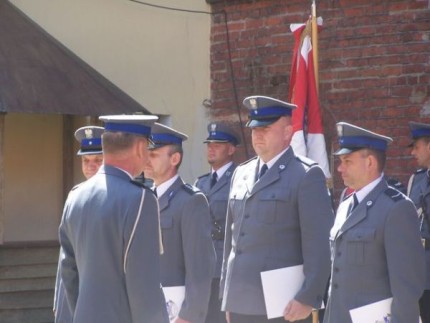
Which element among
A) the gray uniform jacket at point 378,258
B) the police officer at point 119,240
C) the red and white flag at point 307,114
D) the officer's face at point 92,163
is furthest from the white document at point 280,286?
the red and white flag at point 307,114

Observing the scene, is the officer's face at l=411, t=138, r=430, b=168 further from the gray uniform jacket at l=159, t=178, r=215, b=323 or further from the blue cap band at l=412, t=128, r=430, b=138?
A: the gray uniform jacket at l=159, t=178, r=215, b=323

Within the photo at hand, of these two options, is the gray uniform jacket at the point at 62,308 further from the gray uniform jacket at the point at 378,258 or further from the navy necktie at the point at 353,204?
the navy necktie at the point at 353,204

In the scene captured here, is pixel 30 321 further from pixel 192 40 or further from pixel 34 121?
pixel 192 40

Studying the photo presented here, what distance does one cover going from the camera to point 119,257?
436 cm

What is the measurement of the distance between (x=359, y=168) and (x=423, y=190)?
222 centimetres

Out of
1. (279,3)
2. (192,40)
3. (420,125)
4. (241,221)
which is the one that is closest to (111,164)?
(241,221)

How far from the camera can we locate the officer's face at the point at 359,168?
218 inches

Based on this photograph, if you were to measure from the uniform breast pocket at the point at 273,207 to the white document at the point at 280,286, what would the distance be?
0.91ft

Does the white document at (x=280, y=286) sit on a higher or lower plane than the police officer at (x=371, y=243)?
lower

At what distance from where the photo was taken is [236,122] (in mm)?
10234

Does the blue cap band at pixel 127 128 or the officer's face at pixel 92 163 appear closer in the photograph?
the blue cap band at pixel 127 128

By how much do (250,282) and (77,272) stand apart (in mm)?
1327

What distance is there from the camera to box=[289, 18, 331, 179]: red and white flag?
7.63m

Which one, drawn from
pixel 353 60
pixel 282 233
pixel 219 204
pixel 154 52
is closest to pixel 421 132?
pixel 353 60
